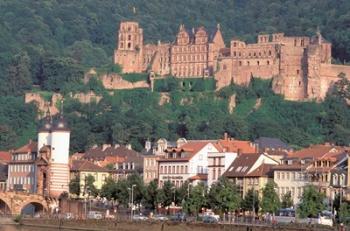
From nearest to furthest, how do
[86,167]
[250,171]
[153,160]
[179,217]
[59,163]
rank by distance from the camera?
[179,217] → [250,171] → [59,163] → [153,160] → [86,167]

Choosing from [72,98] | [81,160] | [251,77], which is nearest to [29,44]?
[72,98]

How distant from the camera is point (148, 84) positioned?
164875mm

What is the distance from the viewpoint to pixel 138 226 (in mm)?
96125

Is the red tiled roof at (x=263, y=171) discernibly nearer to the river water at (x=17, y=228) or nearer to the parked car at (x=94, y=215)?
the parked car at (x=94, y=215)

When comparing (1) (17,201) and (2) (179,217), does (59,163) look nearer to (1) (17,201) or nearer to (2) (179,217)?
(1) (17,201)

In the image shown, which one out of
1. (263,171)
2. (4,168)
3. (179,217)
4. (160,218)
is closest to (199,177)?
(263,171)

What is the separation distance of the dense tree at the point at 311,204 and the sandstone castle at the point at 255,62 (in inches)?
2278

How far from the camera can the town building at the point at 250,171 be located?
362 ft

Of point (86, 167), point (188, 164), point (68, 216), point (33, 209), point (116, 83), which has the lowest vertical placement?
point (68, 216)

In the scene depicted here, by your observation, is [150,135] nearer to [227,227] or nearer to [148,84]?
[148,84]

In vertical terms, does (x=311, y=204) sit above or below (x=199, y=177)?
below

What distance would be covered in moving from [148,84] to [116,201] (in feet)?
162

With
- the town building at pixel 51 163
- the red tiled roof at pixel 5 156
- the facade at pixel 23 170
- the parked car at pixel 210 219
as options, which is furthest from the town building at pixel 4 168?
the parked car at pixel 210 219

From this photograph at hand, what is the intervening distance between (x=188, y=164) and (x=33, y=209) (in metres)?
12.5
